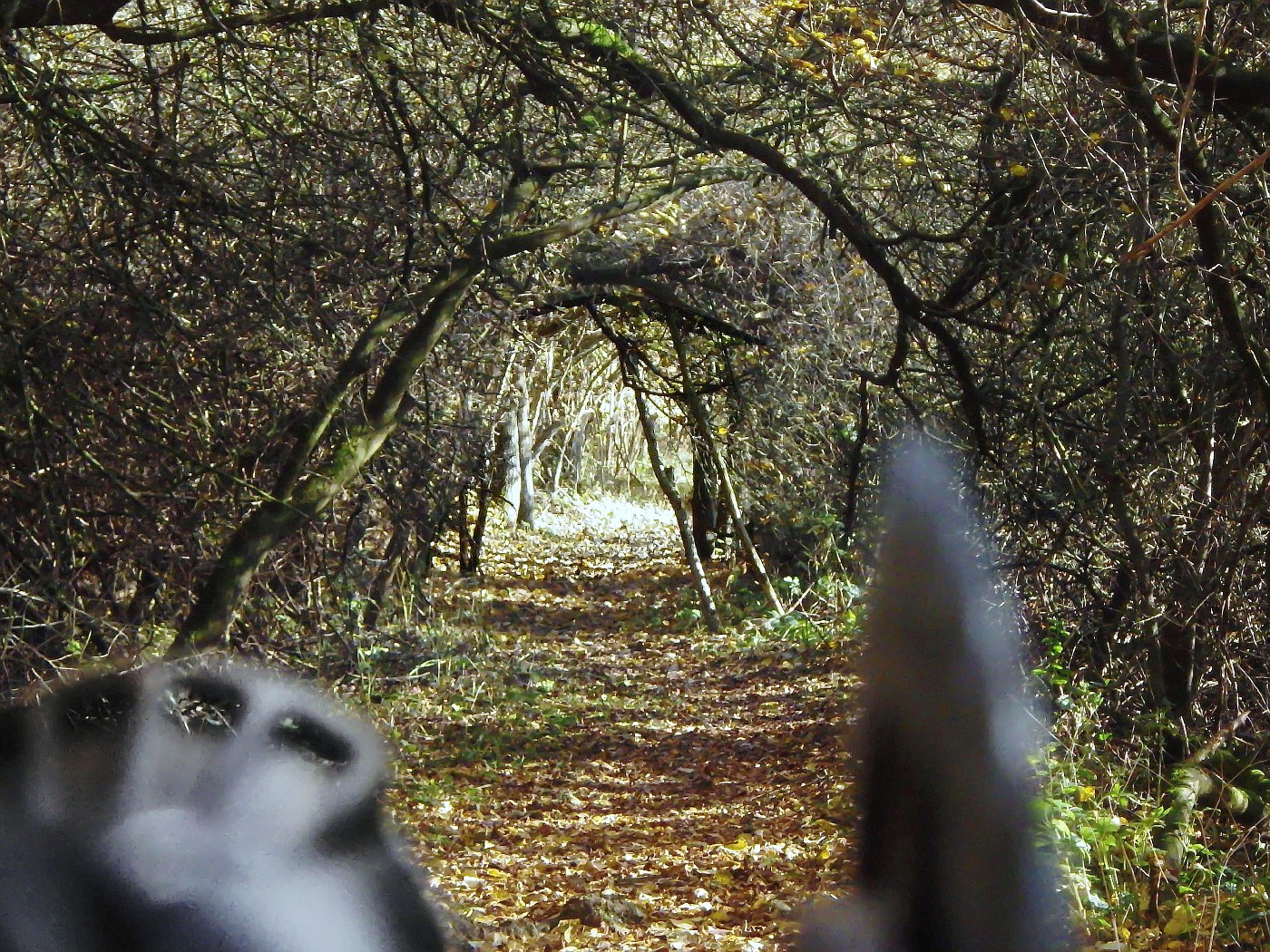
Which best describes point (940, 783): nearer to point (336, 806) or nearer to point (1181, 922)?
A: point (336, 806)

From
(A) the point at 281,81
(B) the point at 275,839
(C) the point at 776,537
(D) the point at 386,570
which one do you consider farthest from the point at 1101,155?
(C) the point at 776,537

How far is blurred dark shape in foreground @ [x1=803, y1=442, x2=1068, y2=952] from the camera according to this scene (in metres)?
0.57

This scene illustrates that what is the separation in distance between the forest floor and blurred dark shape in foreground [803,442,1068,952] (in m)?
2.68

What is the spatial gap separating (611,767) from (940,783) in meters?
9.28

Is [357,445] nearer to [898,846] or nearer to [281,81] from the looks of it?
[281,81]

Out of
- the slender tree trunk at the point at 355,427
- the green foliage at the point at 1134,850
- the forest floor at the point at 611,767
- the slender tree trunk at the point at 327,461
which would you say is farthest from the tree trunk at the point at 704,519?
the green foliage at the point at 1134,850

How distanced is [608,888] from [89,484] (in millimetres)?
3380

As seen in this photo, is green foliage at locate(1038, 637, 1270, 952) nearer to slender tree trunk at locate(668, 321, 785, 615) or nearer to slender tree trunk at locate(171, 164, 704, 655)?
slender tree trunk at locate(171, 164, 704, 655)

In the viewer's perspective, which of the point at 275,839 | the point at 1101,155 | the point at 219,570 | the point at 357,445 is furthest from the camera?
the point at 357,445

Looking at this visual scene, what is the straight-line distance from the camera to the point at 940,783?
57 centimetres

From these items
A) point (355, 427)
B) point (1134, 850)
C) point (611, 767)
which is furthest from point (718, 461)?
point (1134, 850)

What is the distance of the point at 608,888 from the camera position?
6.82 meters

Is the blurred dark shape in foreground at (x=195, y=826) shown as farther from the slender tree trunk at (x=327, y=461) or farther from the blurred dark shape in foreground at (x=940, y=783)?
the slender tree trunk at (x=327, y=461)

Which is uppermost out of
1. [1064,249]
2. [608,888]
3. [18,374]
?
[1064,249]
